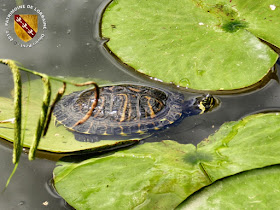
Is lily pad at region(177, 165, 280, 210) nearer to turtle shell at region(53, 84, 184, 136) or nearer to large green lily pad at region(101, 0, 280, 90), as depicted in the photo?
turtle shell at region(53, 84, 184, 136)

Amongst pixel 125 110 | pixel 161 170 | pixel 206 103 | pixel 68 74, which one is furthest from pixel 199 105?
pixel 68 74

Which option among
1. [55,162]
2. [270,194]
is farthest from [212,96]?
[55,162]

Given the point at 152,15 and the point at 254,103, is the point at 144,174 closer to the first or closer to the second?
the point at 254,103

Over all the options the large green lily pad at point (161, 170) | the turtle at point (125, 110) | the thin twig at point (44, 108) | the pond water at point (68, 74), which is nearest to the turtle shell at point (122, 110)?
the turtle at point (125, 110)

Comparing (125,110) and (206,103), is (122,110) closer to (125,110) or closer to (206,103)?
(125,110)

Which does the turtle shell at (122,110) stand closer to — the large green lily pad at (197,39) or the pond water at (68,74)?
the pond water at (68,74)
